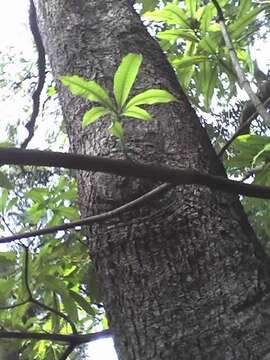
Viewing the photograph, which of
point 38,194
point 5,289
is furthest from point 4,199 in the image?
point 5,289

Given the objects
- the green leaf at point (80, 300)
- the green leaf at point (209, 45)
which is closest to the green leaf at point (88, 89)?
the green leaf at point (209, 45)

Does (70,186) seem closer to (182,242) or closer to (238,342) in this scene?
(182,242)

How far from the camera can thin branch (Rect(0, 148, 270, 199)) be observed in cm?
46

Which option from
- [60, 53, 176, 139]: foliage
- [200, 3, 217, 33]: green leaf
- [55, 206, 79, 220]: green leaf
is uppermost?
[200, 3, 217, 33]: green leaf

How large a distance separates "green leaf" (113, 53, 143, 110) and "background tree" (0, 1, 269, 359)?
17 centimetres

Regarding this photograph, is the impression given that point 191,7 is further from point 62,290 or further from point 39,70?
point 62,290

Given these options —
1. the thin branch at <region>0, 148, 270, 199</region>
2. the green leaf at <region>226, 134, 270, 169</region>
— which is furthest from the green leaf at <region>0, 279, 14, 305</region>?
the thin branch at <region>0, 148, 270, 199</region>

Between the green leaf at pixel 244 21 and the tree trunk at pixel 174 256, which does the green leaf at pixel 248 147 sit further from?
the green leaf at pixel 244 21

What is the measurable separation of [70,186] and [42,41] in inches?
12.7

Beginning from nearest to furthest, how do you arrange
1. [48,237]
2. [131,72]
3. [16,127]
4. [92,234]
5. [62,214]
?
1. [131,72]
2. [92,234]
3. [62,214]
4. [48,237]
5. [16,127]

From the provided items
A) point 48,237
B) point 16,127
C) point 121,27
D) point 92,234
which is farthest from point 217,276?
point 16,127

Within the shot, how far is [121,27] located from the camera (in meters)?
0.99

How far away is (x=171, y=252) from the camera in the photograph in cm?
72

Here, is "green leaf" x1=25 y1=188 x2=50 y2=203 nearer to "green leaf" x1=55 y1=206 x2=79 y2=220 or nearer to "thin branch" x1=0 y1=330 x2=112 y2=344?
"green leaf" x1=55 y1=206 x2=79 y2=220
